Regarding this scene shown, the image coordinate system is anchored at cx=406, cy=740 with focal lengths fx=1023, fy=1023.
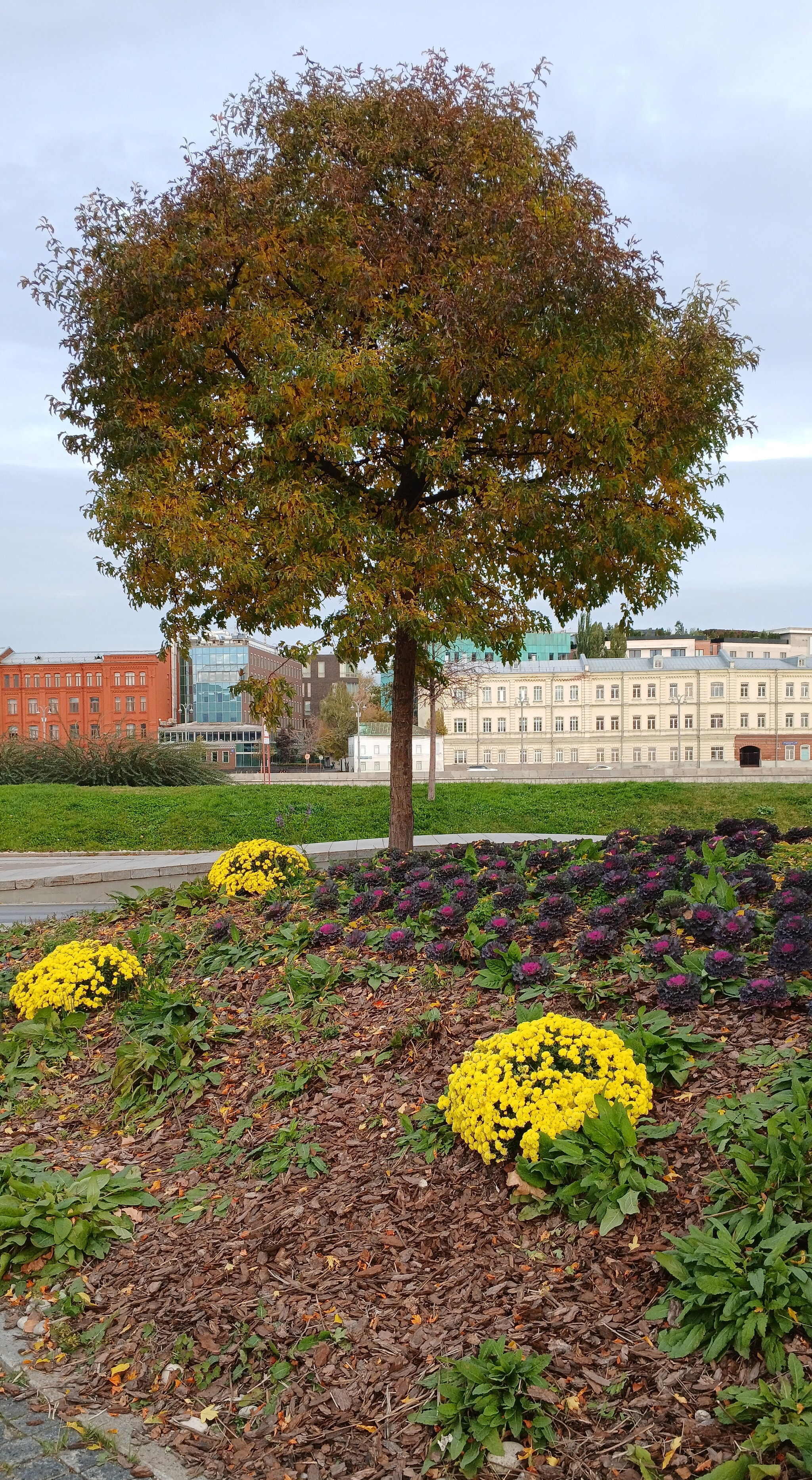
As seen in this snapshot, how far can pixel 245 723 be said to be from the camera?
82.1m

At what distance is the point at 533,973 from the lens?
462 cm

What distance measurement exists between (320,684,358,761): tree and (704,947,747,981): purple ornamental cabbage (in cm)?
6789

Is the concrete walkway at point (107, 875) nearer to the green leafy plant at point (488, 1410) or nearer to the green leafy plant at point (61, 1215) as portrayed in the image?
the green leafy plant at point (61, 1215)

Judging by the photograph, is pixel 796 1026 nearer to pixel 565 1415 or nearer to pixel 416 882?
pixel 565 1415

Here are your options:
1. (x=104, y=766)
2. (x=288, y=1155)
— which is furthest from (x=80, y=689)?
(x=288, y=1155)

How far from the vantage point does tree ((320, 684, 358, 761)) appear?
74375mm

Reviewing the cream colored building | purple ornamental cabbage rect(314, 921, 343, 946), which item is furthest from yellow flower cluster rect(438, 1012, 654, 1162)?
the cream colored building

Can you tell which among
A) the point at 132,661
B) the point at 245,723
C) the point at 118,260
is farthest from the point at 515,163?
the point at 245,723

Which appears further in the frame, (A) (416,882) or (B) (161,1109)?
(A) (416,882)

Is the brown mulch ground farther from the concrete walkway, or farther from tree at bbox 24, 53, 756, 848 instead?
the concrete walkway

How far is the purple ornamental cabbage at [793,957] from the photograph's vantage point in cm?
418

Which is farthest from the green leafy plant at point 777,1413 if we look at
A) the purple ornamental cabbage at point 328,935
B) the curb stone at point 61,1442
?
the purple ornamental cabbage at point 328,935

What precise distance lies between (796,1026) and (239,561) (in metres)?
5.18

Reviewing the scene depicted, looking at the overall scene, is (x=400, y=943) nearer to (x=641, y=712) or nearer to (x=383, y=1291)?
(x=383, y=1291)
